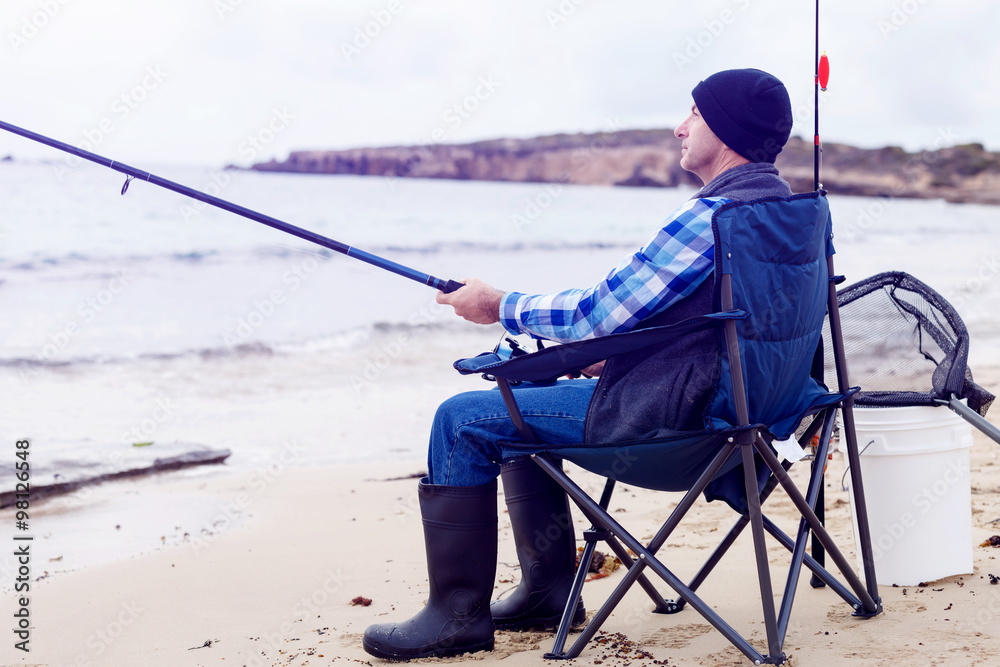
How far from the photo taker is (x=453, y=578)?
211cm

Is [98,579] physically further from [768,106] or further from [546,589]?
[768,106]

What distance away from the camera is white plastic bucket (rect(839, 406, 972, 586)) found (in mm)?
2385

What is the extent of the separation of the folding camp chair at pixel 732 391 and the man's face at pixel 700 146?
0.22 meters

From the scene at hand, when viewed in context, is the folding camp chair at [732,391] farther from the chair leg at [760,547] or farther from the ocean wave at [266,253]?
the ocean wave at [266,253]

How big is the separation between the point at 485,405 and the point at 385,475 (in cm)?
227

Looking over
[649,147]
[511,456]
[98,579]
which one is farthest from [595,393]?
[649,147]

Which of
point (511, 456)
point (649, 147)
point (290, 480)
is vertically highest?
point (649, 147)

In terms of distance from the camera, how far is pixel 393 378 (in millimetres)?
7105

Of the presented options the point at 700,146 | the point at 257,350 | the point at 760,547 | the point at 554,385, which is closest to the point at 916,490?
the point at 760,547

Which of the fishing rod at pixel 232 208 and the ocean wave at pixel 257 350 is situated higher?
the fishing rod at pixel 232 208

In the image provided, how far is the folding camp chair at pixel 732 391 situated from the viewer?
1.79 m

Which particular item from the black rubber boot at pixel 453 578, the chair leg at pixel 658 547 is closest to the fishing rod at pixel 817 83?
the chair leg at pixel 658 547

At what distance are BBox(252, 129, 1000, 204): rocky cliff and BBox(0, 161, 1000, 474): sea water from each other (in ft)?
103

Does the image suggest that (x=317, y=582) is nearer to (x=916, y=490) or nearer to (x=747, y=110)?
(x=916, y=490)
